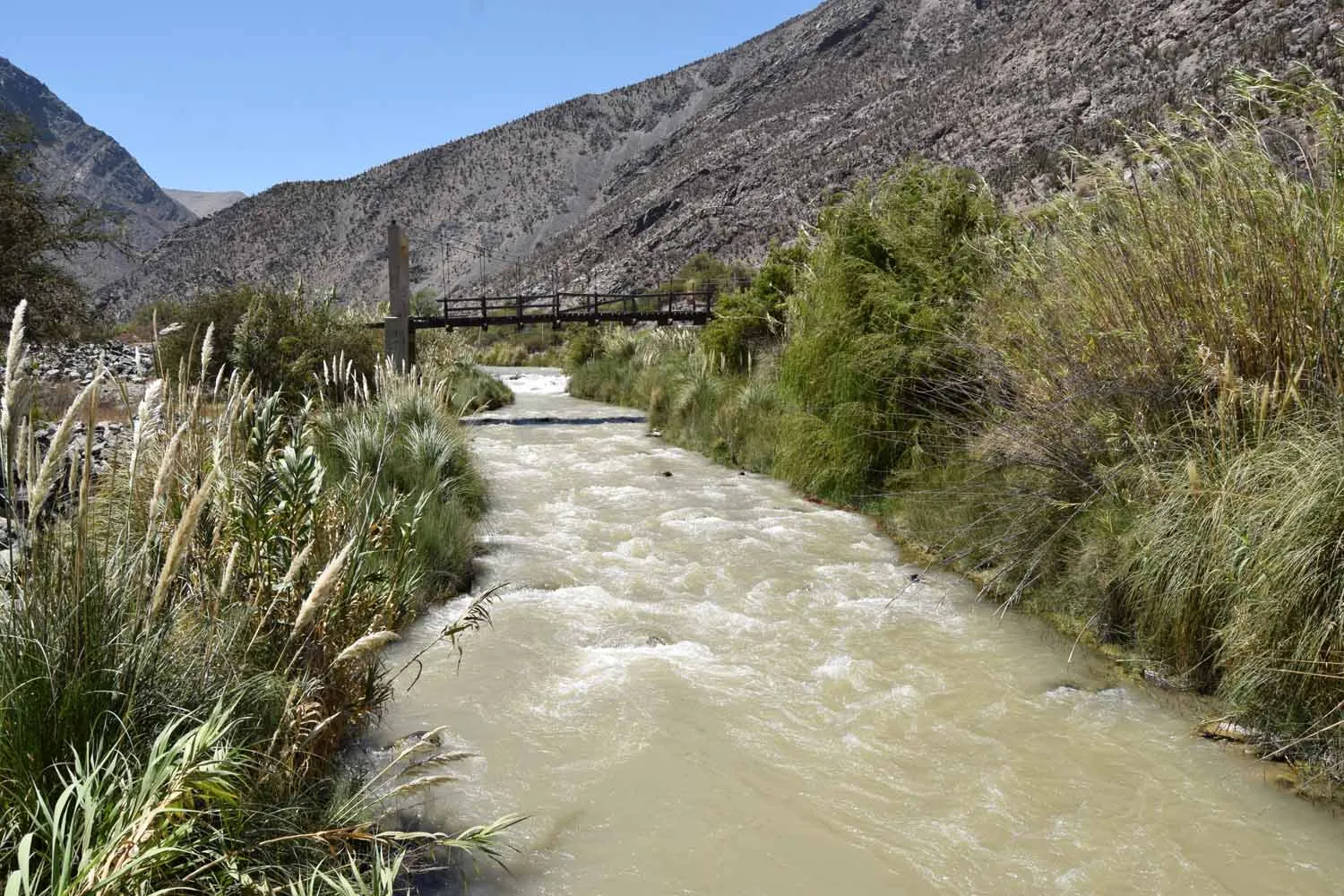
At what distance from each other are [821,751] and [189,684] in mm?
2549

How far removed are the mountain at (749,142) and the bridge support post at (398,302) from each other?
2.42 metres

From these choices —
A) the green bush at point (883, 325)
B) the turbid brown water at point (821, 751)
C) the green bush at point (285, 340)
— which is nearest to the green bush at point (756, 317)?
the green bush at point (883, 325)

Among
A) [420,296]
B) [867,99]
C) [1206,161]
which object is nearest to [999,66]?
[867,99]

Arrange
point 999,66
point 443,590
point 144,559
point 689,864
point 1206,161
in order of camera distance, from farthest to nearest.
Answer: point 999,66 < point 443,590 < point 1206,161 < point 689,864 < point 144,559

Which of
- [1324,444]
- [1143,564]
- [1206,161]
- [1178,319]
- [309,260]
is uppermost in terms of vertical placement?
[309,260]

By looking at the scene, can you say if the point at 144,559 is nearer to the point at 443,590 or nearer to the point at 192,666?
the point at 192,666

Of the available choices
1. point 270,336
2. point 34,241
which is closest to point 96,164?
point 34,241

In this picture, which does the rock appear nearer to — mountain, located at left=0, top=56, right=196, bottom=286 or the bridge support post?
the bridge support post

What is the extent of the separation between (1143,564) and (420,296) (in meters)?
42.2

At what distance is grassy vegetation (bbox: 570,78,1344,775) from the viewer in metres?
3.47

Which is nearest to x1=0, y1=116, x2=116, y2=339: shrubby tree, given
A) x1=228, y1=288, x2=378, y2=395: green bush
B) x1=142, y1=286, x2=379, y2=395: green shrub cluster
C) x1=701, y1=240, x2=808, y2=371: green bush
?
x1=142, y1=286, x2=379, y2=395: green shrub cluster

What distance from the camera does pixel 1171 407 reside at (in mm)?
4711

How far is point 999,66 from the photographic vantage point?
160 ft

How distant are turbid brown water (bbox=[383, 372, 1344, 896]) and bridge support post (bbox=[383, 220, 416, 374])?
14988 millimetres
